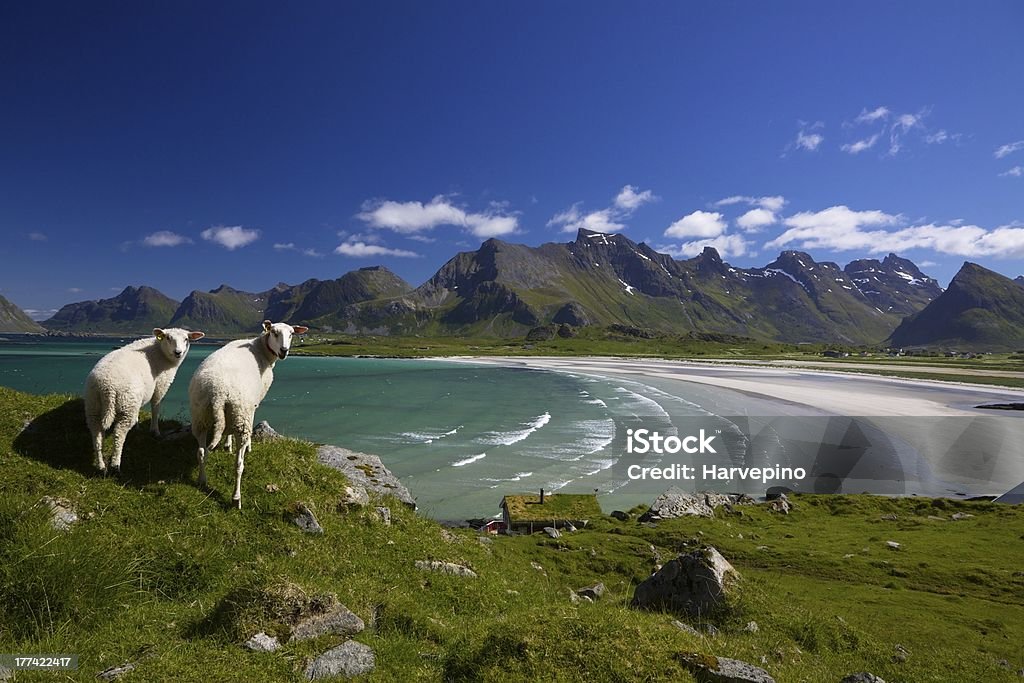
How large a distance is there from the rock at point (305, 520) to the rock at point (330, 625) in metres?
3.73

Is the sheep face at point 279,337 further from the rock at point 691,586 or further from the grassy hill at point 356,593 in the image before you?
the rock at point 691,586

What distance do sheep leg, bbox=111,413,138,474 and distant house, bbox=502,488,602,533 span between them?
58.8ft

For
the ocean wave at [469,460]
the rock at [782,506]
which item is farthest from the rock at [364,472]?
the rock at [782,506]

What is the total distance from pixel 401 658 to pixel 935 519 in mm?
32403

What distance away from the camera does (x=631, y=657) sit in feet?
19.9

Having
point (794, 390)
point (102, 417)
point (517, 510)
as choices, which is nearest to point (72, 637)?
point (102, 417)

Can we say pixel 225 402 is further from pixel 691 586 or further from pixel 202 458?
pixel 691 586

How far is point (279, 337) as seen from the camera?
43.7ft

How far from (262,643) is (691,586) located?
10475 millimetres

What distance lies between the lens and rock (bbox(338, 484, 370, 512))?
40.6ft

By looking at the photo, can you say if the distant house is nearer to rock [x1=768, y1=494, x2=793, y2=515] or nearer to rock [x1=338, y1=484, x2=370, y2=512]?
rock [x1=768, y1=494, x2=793, y2=515]

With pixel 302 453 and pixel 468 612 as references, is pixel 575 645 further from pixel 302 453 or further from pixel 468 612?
pixel 302 453

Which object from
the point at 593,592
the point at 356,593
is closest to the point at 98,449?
the point at 356,593

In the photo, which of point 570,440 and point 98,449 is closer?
point 98,449
